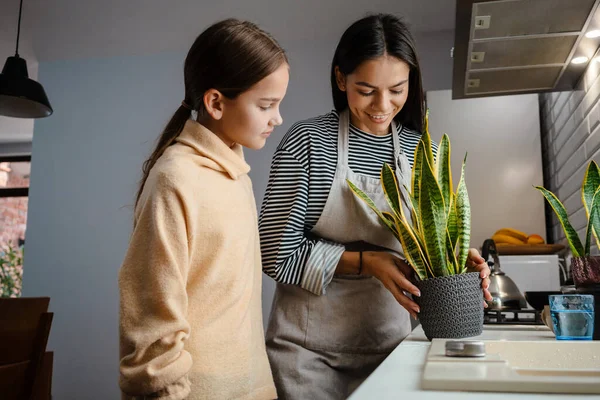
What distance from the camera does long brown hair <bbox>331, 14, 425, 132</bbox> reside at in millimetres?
1208

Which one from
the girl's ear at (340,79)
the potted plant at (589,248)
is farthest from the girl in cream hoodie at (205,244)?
the potted plant at (589,248)

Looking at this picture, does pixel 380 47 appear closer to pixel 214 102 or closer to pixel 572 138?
pixel 214 102

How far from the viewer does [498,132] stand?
323 cm

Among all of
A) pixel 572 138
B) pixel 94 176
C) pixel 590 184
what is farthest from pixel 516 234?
pixel 94 176

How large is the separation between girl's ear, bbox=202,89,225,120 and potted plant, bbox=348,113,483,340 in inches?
11.3

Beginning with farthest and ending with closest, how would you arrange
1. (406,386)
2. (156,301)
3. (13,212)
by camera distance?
(13,212)
(156,301)
(406,386)

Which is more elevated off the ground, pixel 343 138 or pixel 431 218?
pixel 343 138

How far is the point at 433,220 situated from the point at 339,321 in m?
0.30

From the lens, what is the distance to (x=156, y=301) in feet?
2.66

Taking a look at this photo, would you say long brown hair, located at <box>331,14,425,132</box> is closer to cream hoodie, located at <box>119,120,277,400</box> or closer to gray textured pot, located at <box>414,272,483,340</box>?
cream hoodie, located at <box>119,120,277,400</box>

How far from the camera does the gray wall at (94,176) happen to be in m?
4.31

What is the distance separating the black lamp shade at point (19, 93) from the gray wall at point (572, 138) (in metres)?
2.68

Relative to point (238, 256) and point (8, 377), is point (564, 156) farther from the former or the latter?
point (8, 377)

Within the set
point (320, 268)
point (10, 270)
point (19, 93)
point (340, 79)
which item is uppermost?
point (19, 93)
